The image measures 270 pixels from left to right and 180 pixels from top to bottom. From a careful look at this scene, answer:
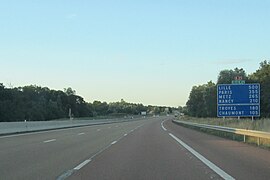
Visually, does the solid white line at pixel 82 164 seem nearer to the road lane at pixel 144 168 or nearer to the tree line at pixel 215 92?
the road lane at pixel 144 168

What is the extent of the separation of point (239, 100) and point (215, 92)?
8836 cm

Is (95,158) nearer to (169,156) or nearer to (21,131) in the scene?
(169,156)

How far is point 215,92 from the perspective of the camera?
408 feet

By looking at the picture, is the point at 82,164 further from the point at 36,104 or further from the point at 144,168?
the point at 36,104

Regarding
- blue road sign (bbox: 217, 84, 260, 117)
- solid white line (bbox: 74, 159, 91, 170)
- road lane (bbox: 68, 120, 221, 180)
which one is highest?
blue road sign (bbox: 217, 84, 260, 117)

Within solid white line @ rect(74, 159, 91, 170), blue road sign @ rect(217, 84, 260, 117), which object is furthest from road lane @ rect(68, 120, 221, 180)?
blue road sign @ rect(217, 84, 260, 117)

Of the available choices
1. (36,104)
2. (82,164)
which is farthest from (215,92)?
(82,164)

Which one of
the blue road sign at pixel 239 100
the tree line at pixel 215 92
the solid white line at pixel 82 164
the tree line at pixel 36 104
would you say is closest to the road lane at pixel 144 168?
the solid white line at pixel 82 164

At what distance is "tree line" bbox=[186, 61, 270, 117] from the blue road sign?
51.0m

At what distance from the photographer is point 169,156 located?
17422 millimetres

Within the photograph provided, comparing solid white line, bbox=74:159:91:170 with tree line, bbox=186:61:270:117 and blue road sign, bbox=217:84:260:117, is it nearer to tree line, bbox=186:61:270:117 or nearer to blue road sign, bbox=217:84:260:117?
blue road sign, bbox=217:84:260:117

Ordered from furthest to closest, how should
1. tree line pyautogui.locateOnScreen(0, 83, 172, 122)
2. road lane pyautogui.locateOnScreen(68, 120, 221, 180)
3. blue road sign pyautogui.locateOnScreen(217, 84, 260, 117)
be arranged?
tree line pyautogui.locateOnScreen(0, 83, 172, 122), blue road sign pyautogui.locateOnScreen(217, 84, 260, 117), road lane pyautogui.locateOnScreen(68, 120, 221, 180)

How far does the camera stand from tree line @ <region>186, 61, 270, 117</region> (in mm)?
93950

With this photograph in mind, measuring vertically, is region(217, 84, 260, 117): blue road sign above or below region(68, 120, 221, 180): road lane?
above
